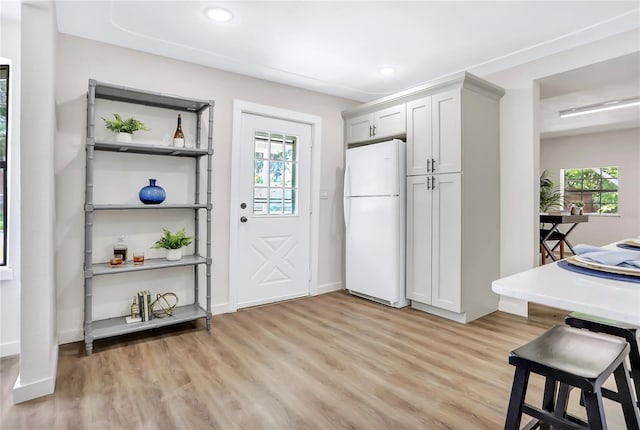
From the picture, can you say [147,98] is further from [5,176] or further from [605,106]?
[605,106]

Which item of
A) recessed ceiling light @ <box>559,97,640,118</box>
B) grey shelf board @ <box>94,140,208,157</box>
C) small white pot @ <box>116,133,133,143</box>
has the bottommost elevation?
grey shelf board @ <box>94,140,208,157</box>

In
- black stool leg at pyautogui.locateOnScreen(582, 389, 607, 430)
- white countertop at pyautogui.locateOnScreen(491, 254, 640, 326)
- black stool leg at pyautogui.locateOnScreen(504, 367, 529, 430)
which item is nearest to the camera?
white countertop at pyautogui.locateOnScreen(491, 254, 640, 326)

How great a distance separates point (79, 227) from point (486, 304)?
3.69 meters

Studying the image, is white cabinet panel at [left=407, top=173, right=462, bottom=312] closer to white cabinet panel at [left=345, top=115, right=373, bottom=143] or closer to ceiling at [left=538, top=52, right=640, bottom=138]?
white cabinet panel at [left=345, top=115, right=373, bottom=143]

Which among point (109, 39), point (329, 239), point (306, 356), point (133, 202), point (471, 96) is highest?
point (109, 39)

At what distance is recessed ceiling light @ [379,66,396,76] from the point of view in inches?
140

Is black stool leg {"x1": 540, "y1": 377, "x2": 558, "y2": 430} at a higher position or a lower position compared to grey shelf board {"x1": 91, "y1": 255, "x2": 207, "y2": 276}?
lower

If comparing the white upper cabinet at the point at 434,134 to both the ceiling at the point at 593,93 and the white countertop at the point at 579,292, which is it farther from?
the white countertop at the point at 579,292

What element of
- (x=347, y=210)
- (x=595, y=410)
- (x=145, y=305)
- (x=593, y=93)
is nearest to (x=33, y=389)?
(x=145, y=305)

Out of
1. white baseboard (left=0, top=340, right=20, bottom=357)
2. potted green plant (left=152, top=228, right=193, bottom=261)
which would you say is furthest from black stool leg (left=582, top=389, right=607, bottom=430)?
white baseboard (left=0, top=340, right=20, bottom=357)

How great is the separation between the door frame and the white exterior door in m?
0.03

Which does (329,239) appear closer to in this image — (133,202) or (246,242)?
(246,242)

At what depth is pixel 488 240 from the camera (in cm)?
345

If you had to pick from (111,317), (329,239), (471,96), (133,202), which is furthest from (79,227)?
(471,96)
